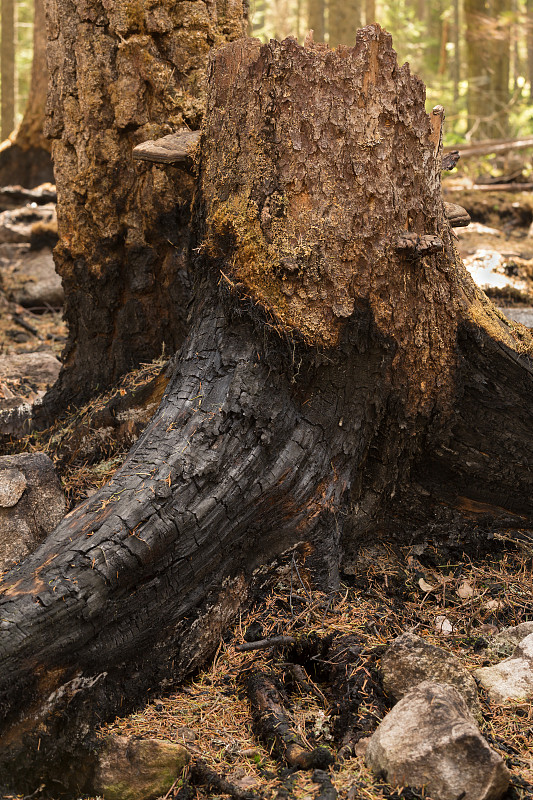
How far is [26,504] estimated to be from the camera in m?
3.35

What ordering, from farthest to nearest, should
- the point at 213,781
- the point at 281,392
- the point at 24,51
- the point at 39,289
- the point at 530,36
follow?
the point at 24,51 → the point at 530,36 → the point at 39,289 → the point at 281,392 → the point at 213,781

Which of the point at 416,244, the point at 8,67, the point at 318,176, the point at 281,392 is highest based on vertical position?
the point at 8,67

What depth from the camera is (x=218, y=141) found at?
3047 millimetres

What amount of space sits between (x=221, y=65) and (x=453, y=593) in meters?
2.69

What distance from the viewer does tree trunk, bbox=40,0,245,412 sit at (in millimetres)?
3898

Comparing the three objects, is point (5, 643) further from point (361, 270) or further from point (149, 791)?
point (361, 270)

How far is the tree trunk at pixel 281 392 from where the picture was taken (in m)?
2.55

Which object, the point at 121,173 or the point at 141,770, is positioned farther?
the point at 121,173

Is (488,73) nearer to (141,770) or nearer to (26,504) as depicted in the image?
(26,504)

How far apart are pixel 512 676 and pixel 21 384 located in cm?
406

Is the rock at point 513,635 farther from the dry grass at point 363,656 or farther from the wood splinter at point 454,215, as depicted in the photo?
the wood splinter at point 454,215

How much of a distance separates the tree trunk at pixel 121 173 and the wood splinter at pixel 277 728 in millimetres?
2313

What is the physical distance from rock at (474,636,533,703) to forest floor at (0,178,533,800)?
5 centimetres

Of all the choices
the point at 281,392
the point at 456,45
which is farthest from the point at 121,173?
the point at 456,45
